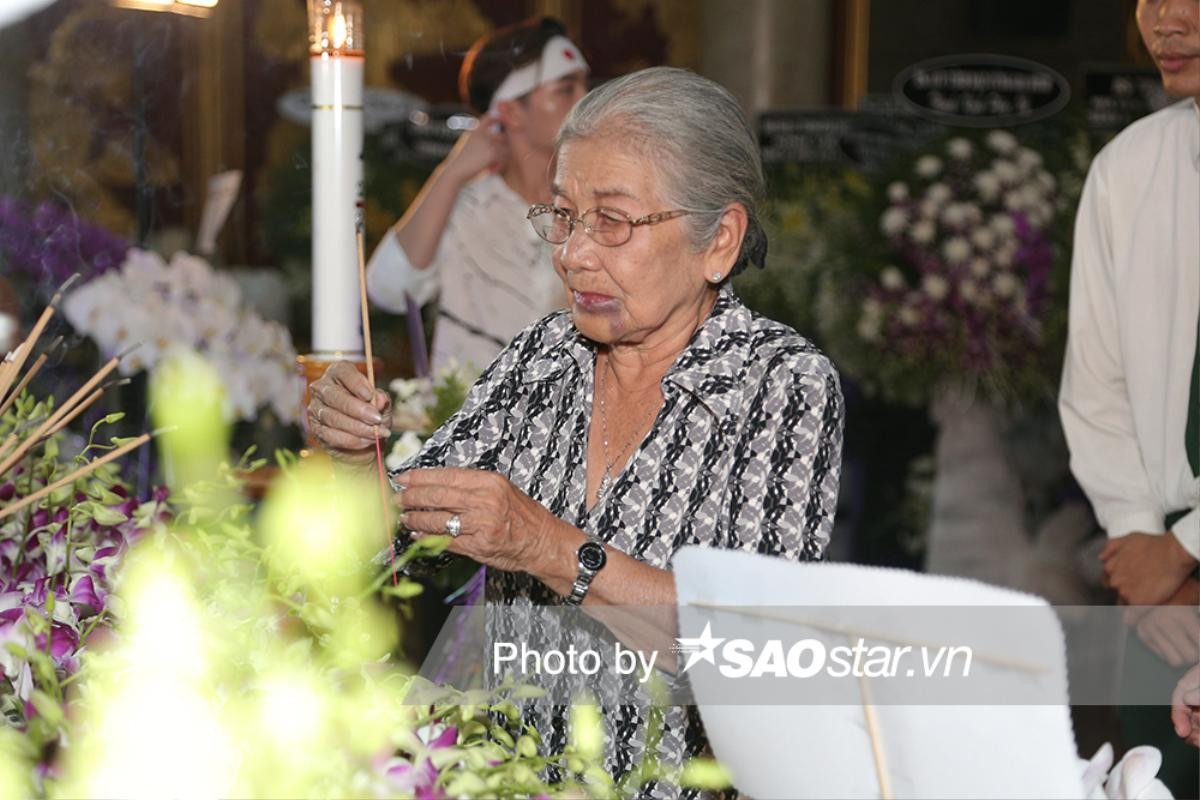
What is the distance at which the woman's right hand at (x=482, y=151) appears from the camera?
3410 millimetres

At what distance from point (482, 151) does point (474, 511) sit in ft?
6.96

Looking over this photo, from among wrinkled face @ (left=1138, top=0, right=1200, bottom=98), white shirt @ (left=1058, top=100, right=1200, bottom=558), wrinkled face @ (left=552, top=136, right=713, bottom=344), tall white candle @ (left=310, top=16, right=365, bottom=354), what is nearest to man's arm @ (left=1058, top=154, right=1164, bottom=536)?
white shirt @ (left=1058, top=100, right=1200, bottom=558)

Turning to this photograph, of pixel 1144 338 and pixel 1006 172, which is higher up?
pixel 1006 172

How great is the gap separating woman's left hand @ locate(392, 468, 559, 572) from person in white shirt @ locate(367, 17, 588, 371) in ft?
5.95

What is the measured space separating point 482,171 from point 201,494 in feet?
6.65

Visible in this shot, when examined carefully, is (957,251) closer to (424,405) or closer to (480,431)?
(424,405)

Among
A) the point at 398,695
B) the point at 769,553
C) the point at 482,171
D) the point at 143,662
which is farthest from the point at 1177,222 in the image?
the point at 143,662

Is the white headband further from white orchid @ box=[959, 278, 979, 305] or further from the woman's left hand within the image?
the woman's left hand

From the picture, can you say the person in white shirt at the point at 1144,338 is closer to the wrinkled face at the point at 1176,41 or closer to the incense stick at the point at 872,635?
the wrinkled face at the point at 1176,41

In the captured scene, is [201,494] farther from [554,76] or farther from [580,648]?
[554,76]

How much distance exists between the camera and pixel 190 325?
112 inches

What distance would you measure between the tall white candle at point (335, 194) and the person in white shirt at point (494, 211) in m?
1.78

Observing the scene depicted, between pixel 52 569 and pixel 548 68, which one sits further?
pixel 548 68

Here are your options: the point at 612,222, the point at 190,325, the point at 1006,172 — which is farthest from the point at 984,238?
the point at 612,222
